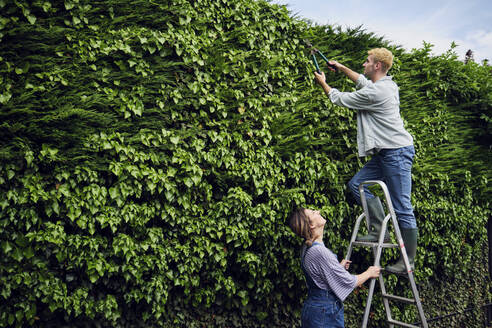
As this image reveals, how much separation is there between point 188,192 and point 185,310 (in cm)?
102

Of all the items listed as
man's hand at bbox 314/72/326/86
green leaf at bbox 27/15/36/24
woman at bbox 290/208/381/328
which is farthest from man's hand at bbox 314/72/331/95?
green leaf at bbox 27/15/36/24

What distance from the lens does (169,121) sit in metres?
3.26

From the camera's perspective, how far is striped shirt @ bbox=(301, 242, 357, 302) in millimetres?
2805

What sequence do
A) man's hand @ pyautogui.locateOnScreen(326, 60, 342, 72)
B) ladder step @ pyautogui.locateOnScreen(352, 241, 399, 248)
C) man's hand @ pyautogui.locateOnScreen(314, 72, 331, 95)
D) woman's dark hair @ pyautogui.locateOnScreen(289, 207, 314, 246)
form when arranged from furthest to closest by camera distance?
man's hand @ pyautogui.locateOnScreen(326, 60, 342, 72), man's hand @ pyautogui.locateOnScreen(314, 72, 331, 95), ladder step @ pyautogui.locateOnScreen(352, 241, 399, 248), woman's dark hair @ pyautogui.locateOnScreen(289, 207, 314, 246)

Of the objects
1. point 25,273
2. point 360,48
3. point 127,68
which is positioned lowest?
point 25,273

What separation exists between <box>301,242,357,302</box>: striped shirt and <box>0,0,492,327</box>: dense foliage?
0.70 metres

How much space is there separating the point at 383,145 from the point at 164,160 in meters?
1.99

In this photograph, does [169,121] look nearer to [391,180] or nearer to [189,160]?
[189,160]

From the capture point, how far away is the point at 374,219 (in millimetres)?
3463

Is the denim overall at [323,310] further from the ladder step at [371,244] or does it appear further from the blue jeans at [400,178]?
the blue jeans at [400,178]

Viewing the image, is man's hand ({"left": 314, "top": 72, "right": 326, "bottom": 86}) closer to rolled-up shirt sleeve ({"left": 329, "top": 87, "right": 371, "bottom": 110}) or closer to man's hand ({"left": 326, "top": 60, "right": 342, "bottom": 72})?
man's hand ({"left": 326, "top": 60, "right": 342, "bottom": 72})

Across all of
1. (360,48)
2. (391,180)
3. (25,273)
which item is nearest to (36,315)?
(25,273)

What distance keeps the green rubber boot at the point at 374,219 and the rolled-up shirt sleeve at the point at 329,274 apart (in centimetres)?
65

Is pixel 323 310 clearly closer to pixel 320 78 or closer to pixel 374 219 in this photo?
pixel 374 219
